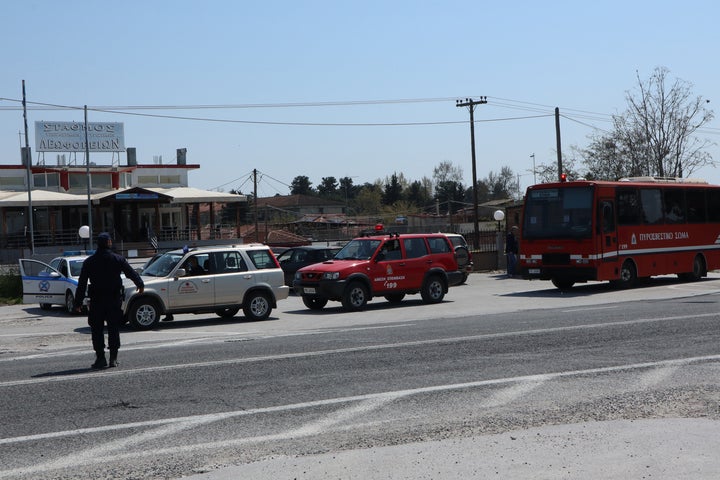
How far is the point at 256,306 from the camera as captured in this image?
1995cm

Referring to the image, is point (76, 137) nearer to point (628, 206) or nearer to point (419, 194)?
point (628, 206)

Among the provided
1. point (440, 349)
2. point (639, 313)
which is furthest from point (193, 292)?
point (639, 313)

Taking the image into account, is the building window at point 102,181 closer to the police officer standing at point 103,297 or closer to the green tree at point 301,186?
the police officer standing at point 103,297

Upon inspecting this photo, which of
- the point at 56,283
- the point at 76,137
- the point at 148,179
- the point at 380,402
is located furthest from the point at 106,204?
the point at 380,402

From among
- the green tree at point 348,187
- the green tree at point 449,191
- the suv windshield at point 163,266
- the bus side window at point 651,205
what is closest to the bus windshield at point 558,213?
the bus side window at point 651,205

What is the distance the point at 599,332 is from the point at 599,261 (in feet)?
36.9

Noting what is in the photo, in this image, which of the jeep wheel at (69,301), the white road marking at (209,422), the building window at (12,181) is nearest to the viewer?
the white road marking at (209,422)

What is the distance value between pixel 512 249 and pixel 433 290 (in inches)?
437

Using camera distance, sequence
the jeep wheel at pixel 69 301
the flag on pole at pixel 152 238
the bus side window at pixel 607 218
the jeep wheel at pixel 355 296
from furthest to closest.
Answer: the flag on pole at pixel 152 238 < the bus side window at pixel 607 218 < the jeep wheel at pixel 69 301 < the jeep wheel at pixel 355 296

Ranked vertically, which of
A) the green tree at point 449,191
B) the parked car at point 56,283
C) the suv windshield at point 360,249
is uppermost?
the green tree at point 449,191

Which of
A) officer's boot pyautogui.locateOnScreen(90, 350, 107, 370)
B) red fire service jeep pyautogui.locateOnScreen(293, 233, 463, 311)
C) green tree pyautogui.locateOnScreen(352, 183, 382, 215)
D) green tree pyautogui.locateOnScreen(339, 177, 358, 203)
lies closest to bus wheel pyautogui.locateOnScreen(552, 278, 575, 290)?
red fire service jeep pyautogui.locateOnScreen(293, 233, 463, 311)

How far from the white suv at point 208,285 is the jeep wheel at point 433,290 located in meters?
4.55

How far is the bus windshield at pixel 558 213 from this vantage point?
25.5 m

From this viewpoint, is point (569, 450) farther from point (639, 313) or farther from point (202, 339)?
point (639, 313)
